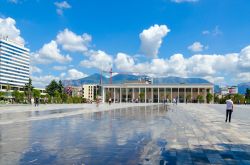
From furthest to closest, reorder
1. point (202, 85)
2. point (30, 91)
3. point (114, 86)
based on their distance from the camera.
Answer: point (114, 86) < point (202, 85) < point (30, 91)

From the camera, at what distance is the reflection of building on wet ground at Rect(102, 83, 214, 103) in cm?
18145

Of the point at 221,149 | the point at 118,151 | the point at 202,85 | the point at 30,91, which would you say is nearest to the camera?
the point at 118,151

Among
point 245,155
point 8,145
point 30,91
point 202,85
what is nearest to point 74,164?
point 8,145

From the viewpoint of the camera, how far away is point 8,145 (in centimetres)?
1170

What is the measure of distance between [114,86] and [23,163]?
18999 cm

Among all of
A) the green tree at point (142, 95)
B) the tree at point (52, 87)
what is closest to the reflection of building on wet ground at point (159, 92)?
the green tree at point (142, 95)

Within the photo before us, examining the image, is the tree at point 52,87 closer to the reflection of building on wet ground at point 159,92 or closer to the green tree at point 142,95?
the reflection of building on wet ground at point 159,92

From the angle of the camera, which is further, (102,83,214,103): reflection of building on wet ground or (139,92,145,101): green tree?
(102,83,214,103): reflection of building on wet ground

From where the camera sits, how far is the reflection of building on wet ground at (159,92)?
181450 mm

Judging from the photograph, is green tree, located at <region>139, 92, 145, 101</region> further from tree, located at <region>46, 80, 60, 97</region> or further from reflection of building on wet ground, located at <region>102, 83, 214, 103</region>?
tree, located at <region>46, 80, 60, 97</region>

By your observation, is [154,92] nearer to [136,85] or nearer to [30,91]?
[136,85]

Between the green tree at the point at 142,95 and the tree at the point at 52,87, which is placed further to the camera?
the green tree at the point at 142,95

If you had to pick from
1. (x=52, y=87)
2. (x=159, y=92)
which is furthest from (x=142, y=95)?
(x=52, y=87)

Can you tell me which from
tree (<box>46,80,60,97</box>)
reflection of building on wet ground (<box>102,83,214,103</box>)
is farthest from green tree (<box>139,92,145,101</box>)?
tree (<box>46,80,60,97</box>)
